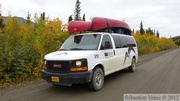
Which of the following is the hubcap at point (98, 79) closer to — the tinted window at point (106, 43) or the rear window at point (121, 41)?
the tinted window at point (106, 43)

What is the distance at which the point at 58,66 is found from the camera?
208 inches

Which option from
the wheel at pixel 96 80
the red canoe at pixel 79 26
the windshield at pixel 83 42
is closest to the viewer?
the wheel at pixel 96 80

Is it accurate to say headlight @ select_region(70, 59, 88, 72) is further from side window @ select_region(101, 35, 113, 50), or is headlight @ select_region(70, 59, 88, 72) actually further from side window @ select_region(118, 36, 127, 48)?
side window @ select_region(118, 36, 127, 48)

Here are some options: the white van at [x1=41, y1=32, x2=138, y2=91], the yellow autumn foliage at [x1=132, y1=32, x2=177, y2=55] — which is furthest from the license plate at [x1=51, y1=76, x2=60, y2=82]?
the yellow autumn foliage at [x1=132, y1=32, x2=177, y2=55]

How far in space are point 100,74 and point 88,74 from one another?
2.70 ft

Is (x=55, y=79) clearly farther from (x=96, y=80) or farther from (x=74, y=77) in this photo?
(x=96, y=80)

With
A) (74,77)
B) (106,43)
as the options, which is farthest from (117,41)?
(74,77)

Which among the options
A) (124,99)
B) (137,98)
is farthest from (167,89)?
(124,99)

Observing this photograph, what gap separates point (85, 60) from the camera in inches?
204

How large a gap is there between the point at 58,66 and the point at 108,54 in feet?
6.68

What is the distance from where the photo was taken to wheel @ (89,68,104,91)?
551cm

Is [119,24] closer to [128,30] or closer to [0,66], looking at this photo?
[128,30]

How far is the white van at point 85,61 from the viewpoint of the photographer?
5.13 metres

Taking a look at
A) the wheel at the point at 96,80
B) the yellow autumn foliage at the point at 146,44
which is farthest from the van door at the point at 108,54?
the yellow autumn foliage at the point at 146,44
